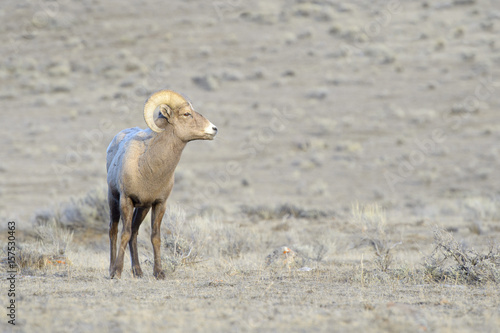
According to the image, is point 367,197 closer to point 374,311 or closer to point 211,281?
point 211,281

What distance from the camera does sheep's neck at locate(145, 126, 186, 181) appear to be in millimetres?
7441

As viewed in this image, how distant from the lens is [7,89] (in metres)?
33.4

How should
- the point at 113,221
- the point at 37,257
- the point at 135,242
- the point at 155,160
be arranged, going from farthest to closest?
the point at 37,257 → the point at 113,221 → the point at 135,242 → the point at 155,160

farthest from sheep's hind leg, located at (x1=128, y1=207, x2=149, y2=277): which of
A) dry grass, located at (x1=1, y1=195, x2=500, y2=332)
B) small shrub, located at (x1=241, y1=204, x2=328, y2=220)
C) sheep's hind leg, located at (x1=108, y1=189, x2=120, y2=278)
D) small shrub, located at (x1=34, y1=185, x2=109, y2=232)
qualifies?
small shrub, located at (x1=241, y1=204, x2=328, y2=220)

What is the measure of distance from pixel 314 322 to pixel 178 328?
1073 mm

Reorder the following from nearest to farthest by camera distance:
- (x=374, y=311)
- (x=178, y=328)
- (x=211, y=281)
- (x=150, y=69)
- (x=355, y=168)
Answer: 1. (x=178, y=328)
2. (x=374, y=311)
3. (x=211, y=281)
4. (x=355, y=168)
5. (x=150, y=69)

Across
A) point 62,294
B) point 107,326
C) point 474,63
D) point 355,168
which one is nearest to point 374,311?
point 107,326

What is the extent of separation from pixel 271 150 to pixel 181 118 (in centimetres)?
1886

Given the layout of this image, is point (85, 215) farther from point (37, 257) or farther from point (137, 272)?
point (137, 272)

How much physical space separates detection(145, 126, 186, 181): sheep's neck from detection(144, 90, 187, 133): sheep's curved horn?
14 cm

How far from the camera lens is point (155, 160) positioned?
24.4 ft

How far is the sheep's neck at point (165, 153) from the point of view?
7441mm

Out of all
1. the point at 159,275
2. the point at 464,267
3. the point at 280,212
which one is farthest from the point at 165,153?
the point at 280,212

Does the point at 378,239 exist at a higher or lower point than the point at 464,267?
lower
